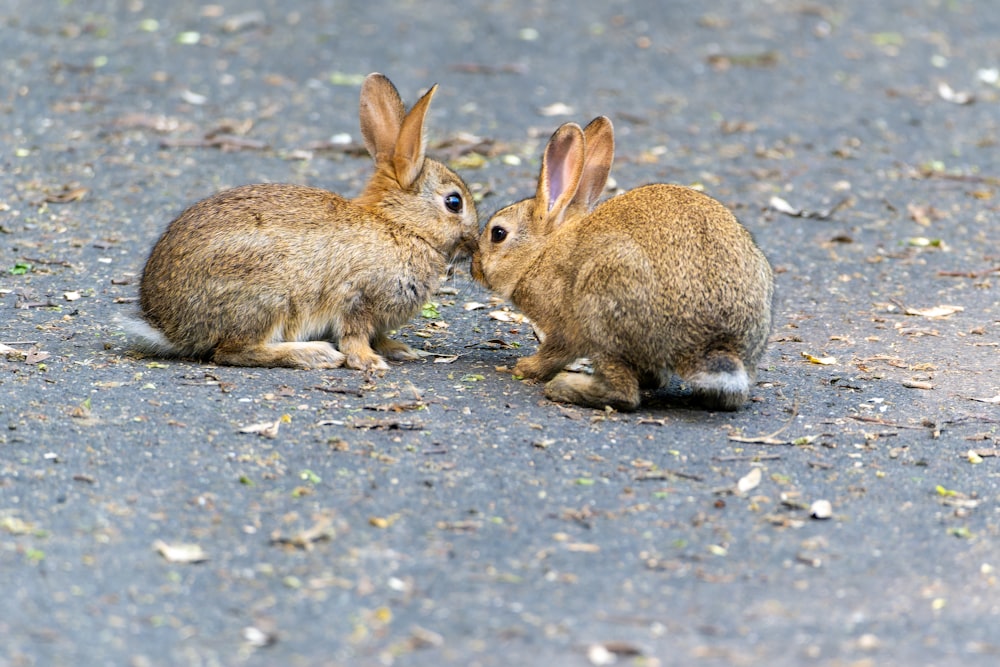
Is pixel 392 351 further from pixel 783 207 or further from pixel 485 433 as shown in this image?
pixel 783 207

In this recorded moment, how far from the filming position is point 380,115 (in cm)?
747

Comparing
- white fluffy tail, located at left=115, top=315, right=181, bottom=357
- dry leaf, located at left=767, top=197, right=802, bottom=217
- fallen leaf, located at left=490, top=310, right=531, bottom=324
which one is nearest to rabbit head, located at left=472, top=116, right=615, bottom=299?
fallen leaf, located at left=490, top=310, right=531, bottom=324

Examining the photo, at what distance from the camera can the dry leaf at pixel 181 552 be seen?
15.2 ft

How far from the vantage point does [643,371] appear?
650cm

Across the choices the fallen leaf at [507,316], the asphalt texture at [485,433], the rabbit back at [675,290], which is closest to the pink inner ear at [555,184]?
the rabbit back at [675,290]

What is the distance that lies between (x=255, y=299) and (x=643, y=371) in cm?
213

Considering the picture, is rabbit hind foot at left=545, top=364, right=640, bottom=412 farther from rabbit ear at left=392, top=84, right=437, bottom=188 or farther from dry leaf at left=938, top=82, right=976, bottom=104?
dry leaf at left=938, top=82, right=976, bottom=104

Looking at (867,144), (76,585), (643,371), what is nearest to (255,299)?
(643,371)

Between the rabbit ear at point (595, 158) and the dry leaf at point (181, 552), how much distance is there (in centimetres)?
350

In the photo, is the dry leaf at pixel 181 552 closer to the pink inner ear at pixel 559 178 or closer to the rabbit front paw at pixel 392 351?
the rabbit front paw at pixel 392 351

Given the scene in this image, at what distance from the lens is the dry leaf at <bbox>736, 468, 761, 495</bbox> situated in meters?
5.56

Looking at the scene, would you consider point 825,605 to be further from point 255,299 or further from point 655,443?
point 255,299

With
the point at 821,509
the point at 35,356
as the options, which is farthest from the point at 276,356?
the point at 821,509

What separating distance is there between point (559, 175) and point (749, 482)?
2.41 meters
